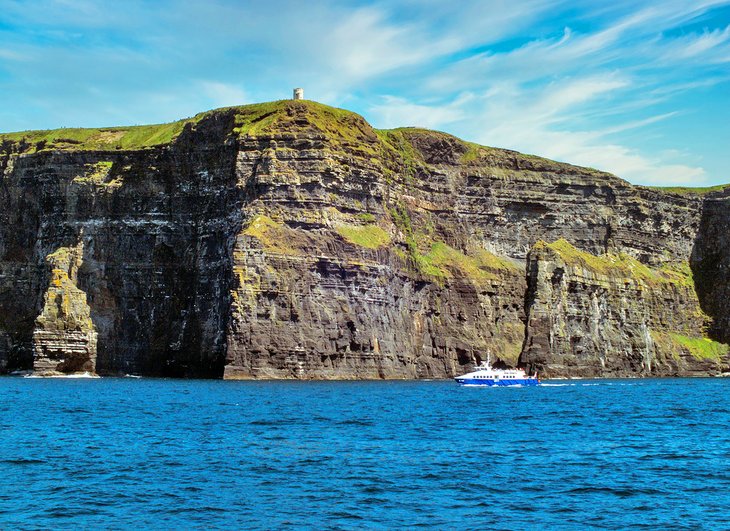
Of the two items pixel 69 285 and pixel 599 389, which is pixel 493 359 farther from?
pixel 69 285

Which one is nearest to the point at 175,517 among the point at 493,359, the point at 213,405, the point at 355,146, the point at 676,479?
the point at 676,479

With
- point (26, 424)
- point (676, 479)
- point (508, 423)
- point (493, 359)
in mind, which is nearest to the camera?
point (676, 479)

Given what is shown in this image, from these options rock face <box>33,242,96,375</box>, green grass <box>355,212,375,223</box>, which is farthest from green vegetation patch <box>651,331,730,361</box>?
rock face <box>33,242,96,375</box>

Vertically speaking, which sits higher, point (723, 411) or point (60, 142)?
point (60, 142)

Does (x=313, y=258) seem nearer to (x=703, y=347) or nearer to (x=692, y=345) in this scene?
(x=692, y=345)

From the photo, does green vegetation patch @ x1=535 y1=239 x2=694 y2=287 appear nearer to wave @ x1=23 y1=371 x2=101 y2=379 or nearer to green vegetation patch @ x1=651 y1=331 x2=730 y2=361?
green vegetation patch @ x1=651 y1=331 x2=730 y2=361

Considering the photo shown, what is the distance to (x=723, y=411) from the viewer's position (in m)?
91.8

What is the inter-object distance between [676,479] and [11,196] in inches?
5632

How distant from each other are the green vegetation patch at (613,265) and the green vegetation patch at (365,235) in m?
39.4

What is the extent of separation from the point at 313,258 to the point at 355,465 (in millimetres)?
86159

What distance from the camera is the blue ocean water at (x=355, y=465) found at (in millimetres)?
38125

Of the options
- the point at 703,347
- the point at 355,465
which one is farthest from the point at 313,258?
the point at 703,347

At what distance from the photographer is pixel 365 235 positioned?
472 feet

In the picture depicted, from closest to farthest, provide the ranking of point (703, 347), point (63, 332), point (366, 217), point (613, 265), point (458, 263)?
1. point (63, 332)
2. point (366, 217)
3. point (458, 263)
4. point (613, 265)
5. point (703, 347)
